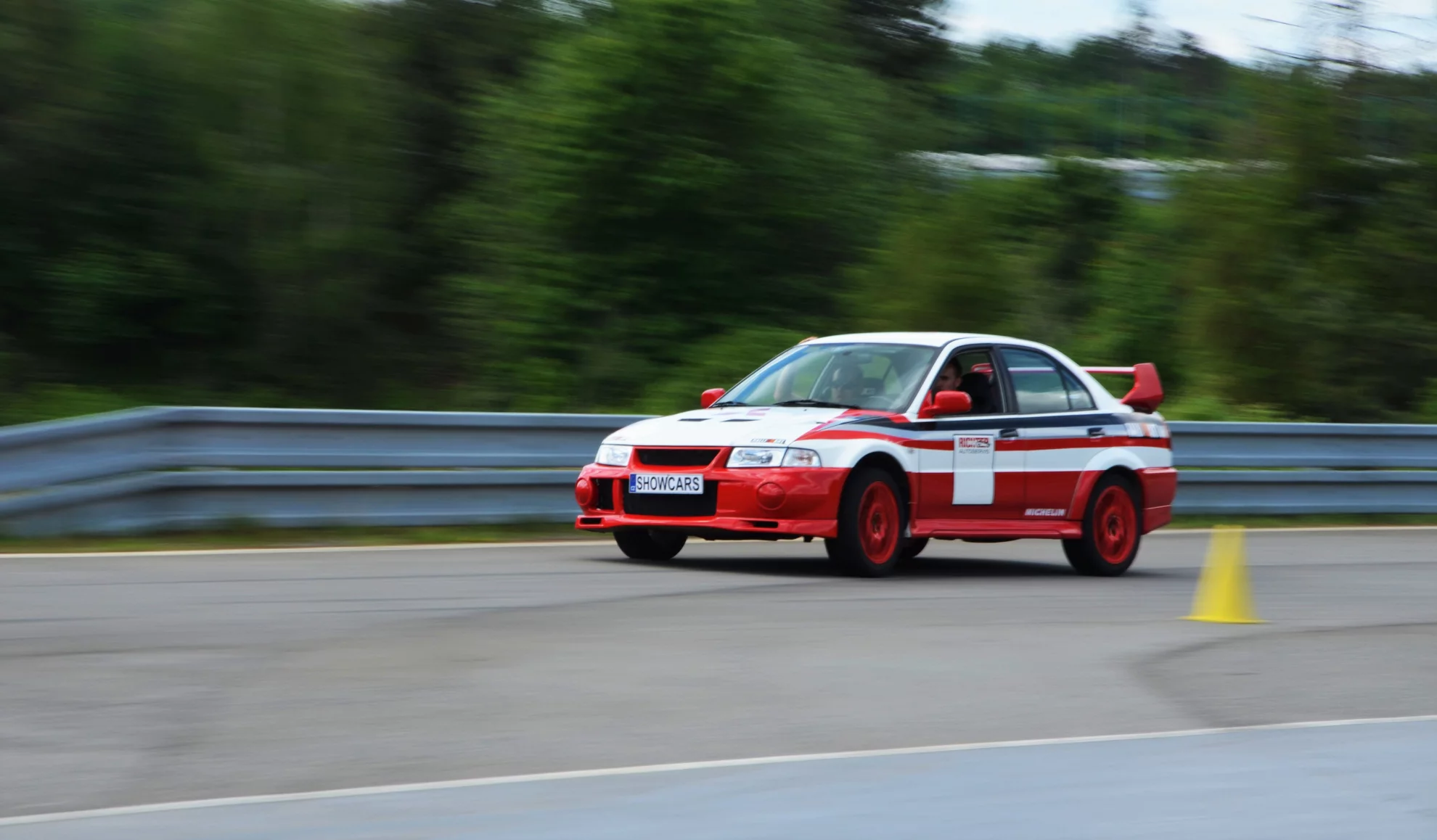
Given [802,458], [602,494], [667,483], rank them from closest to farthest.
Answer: [802,458] → [667,483] → [602,494]

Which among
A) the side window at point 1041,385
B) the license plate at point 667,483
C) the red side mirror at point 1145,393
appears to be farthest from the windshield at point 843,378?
the red side mirror at point 1145,393

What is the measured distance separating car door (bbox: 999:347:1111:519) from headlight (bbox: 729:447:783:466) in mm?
2010

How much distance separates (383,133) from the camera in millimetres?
23797

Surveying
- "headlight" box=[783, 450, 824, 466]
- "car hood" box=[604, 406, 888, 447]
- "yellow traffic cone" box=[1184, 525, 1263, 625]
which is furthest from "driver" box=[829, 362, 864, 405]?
"yellow traffic cone" box=[1184, 525, 1263, 625]

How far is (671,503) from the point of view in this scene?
1106 cm

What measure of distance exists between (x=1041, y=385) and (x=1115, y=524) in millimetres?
1091

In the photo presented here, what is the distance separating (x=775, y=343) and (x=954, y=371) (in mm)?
9880

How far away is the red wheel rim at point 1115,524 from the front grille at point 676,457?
295cm

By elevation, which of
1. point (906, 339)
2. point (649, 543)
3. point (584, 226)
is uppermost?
point (584, 226)

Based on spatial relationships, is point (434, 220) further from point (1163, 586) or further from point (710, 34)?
point (1163, 586)

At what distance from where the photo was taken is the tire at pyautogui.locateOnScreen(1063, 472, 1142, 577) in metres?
12.5

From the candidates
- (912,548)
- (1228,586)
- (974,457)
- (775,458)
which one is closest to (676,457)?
(775,458)

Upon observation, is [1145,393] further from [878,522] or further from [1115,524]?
[878,522]

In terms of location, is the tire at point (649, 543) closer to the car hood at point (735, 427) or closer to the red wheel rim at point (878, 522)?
the car hood at point (735, 427)
